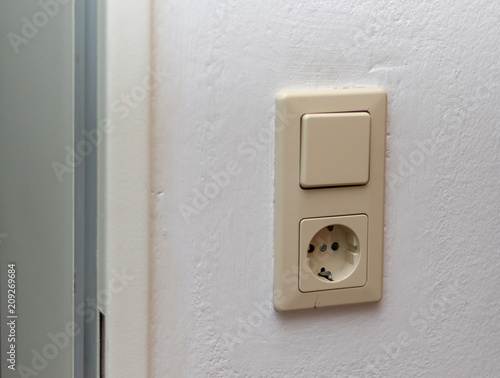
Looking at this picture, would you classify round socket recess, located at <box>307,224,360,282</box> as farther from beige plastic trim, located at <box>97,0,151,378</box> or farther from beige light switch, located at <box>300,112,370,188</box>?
beige plastic trim, located at <box>97,0,151,378</box>

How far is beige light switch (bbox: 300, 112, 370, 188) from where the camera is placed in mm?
623

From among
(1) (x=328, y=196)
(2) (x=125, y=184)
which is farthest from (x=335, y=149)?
(2) (x=125, y=184)

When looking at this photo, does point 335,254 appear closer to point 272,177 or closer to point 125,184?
point 272,177

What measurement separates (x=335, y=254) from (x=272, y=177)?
10cm

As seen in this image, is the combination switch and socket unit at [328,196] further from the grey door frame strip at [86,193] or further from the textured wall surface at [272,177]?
the grey door frame strip at [86,193]

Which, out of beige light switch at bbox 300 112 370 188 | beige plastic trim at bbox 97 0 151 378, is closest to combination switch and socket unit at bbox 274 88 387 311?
beige light switch at bbox 300 112 370 188

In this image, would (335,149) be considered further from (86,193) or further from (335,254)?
(86,193)

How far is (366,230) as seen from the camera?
0.66 meters

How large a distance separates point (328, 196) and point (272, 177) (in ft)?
0.18

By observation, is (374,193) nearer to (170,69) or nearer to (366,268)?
(366,268)

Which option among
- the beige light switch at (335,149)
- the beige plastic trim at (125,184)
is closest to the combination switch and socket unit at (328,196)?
the beige light switch at (335,149)

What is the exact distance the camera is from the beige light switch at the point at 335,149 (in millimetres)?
623

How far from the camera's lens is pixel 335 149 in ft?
2.07

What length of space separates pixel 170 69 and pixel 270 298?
0.23 meters
